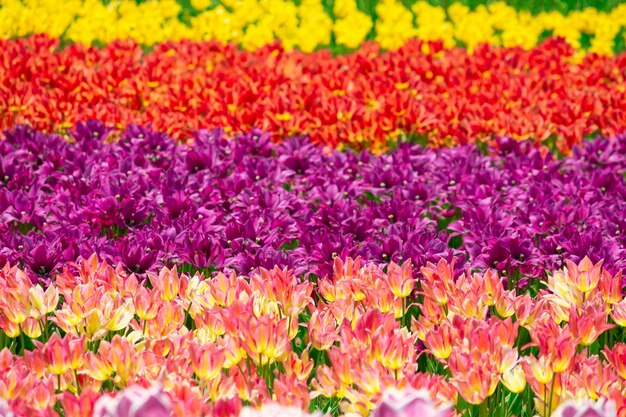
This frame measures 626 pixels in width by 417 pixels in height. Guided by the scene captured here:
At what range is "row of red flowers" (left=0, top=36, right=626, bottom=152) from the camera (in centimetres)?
630

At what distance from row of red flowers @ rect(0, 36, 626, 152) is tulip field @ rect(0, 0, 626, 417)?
25 millimetres

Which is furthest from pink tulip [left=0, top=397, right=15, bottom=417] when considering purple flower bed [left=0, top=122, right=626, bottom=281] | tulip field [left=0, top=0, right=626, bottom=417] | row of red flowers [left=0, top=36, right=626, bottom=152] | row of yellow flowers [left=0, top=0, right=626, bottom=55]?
row of yellow flowers [left=0, top=0, right=626, bottom=55]

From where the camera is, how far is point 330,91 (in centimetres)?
732

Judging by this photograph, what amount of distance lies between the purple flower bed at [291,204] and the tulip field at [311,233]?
0.01m

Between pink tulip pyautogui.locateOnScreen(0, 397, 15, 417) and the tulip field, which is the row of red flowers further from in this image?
pink tulip pyautogui.locateOnScreen(0, 397, 15, 417)

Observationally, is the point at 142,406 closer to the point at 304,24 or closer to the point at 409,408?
the point at 409,408

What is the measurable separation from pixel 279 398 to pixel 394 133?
4.25m

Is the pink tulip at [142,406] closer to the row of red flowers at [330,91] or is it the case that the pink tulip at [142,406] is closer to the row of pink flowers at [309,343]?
the row of pink flowers at [309,343]

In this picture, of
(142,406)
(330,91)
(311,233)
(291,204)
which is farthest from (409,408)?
(330,91)

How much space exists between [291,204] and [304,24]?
20.5 feet

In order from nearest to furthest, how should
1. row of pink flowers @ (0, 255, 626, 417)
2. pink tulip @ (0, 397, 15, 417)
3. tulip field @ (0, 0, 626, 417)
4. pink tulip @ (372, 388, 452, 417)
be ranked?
pink tulip @ (372, 388, 452, 417), pink tulip @ (0, 397, 15, 417), row of pink flowers @ (0, 255, 626, 417), tulip field @ (0, 0, 626, 417)

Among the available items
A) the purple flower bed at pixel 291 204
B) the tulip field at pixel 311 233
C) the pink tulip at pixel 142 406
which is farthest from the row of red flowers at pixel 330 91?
the pink tulip at pixel 142 406

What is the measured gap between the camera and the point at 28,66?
311 inches

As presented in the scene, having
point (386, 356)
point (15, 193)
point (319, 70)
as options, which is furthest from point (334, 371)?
point (319, 70)
